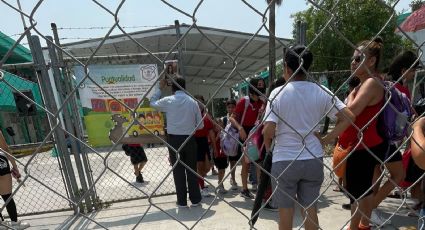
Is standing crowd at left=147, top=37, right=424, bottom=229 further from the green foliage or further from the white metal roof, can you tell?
the green foliage

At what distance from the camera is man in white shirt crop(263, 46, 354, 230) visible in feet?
6.21

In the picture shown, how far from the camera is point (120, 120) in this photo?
4059mm

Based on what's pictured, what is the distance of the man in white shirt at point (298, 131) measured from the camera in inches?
74.5

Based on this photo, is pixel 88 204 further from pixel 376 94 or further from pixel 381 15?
pixel 381 15

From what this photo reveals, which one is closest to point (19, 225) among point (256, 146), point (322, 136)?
point (256, 146)

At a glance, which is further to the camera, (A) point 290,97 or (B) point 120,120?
(B) point 120,120

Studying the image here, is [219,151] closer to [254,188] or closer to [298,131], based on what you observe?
[254,188]

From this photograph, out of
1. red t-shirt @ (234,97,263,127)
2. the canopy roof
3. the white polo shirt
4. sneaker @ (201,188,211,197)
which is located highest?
the canopy roof

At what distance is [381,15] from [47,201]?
568 inches

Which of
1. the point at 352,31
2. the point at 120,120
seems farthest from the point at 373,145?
the point at 352,31

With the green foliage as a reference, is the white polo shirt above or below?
below

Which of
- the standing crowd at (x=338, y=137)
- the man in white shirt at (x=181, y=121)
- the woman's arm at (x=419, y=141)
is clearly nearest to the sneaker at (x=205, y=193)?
the man in white shirt at (x=181, y=121)

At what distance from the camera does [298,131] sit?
76.4 inches

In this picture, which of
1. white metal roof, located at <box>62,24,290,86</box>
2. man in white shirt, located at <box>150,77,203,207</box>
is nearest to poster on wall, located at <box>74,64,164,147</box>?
white metal roof, located at <box>62,24,290,86</box>
